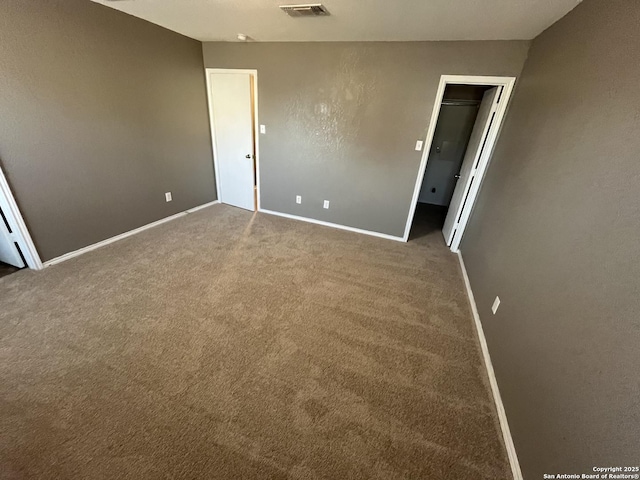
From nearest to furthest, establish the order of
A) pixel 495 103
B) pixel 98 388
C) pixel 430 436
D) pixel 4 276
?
1. pixel 430 436
2. pixel 98 388
3. pixel 4 276
4. pixel 495 103

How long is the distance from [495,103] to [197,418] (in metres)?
3.76

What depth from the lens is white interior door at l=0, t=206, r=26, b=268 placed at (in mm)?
2227

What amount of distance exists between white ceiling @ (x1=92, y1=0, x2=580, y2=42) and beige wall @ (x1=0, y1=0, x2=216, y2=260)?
15.9 inches

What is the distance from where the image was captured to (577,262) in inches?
46.8

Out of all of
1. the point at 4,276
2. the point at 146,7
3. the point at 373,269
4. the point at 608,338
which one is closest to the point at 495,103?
the point at 373,269

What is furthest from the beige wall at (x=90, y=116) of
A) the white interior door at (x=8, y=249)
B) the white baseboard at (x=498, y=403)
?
the white baseboard at (x=498, y=403)

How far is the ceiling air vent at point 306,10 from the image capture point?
2.06m

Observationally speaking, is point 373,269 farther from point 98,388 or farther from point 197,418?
point 98,388

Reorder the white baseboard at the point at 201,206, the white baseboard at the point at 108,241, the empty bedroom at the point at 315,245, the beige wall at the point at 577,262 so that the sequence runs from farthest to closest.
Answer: the white baseboard at the point at 201,206
the white baseboard at the point at 108,241
the empty bedroom at the point at 315,245
the beige wall at the point at 577,262

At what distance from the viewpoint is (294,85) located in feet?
10.9

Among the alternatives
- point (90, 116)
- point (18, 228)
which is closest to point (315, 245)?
point (90, 116)

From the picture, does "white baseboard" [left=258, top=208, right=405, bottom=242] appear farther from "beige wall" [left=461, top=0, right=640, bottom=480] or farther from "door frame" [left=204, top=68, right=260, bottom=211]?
"beige wall" [left=461, top=0, right=640, bottom=480]

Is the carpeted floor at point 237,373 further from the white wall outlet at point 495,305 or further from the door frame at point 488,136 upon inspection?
the door frame at point 488,136

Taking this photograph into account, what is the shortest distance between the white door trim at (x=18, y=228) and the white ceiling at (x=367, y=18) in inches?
76.4
